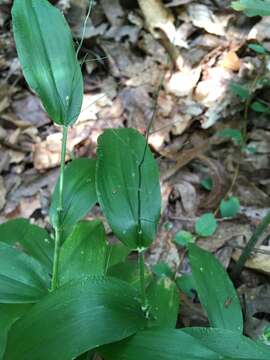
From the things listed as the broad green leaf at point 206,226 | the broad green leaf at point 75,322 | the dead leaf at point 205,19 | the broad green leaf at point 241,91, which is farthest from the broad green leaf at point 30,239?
the dead leaf at point 205,19

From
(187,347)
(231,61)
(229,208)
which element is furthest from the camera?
(231,61)

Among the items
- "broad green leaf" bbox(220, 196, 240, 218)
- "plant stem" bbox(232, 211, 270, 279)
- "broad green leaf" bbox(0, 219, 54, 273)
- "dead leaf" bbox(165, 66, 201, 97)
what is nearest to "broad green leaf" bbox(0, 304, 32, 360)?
"broad green leaf" bbox(0, 219, 54, 273)

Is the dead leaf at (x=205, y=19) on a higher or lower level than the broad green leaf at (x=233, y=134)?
higher

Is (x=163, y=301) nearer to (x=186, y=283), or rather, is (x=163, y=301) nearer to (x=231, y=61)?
(x=186, y=283)

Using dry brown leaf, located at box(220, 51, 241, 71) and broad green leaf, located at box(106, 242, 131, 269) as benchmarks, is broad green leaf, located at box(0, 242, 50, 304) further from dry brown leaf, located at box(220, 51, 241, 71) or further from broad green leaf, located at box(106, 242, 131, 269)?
dry brown leaf, located at box(220, 51, 241, 71)

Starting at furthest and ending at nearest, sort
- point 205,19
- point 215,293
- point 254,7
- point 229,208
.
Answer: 1. point 205,19
2. point 229,208
3. point 215,293
4. point 254,7

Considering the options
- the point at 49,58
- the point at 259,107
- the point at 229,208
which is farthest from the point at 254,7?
the point at 259,107

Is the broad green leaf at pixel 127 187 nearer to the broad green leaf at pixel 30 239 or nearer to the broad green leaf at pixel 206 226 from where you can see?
the broad green leaf at pixel 30 239
